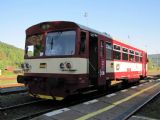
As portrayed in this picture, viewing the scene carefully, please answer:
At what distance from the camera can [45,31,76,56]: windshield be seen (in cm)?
1169

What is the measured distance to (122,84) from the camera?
19328 millimetres

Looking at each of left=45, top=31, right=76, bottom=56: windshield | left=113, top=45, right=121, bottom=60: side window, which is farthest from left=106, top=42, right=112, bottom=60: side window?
left=45, top=31, right=76, bottom=56: windshield

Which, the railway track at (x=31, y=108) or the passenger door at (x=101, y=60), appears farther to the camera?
the passenger door at (x=101, y=60)

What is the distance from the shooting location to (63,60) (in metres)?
11.6

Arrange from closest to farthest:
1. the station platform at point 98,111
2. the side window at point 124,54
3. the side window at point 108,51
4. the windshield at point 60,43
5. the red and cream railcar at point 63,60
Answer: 1. the station platform at point 98,111
2. the red and cream railcar at point 63,60
3. the windshield at point 60,43
4. the side window at point 108,51
5. the side window at point 124,54

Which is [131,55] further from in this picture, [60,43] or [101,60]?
[60,43]

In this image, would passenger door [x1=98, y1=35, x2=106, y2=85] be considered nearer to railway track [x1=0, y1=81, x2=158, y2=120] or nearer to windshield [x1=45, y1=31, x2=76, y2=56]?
railway track [x1=0, y1=81, x2=158, y2=120]

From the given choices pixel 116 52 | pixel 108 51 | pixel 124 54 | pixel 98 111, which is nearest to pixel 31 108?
pixel 98 111

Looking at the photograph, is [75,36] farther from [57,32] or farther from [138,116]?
[138,116]

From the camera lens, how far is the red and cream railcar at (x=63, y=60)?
37.7 feet

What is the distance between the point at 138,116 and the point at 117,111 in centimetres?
87

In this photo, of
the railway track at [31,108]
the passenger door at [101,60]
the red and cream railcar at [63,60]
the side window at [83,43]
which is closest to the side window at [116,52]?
the red and cream railcar at [63,60]

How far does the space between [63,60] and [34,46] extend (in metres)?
1.87

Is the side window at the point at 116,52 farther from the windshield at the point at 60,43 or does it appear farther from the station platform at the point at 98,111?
the windshield at the point at 60,43
